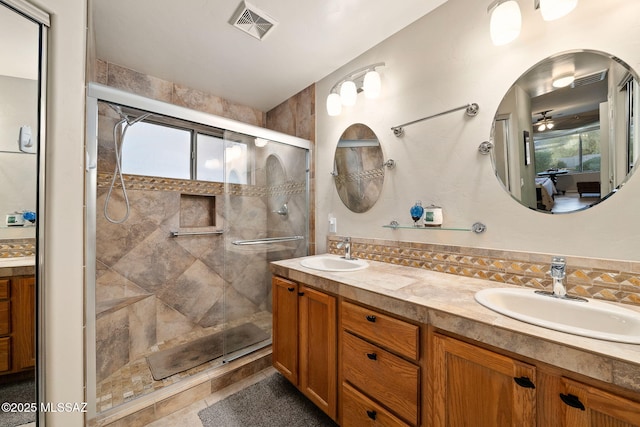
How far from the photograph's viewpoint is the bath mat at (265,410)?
1.45 meters

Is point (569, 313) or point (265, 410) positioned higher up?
point (569, 313)

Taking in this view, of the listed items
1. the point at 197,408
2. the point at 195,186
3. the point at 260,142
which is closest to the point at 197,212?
the point at 195,186

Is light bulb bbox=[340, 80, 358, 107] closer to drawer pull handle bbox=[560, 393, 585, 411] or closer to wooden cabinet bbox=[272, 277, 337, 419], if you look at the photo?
wooden cabinet bbox=[272, 277, 337, 419]

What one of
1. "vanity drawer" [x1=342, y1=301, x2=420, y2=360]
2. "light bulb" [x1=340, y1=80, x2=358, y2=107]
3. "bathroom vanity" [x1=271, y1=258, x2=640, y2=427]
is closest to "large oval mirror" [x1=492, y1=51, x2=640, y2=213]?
"bathroom vanity" [x1=271, y1=258, x2=640, y2=427]

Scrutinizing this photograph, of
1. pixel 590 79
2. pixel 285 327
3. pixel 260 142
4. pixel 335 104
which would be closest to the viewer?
pixel 590 79

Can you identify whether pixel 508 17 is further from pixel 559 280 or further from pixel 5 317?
pixel 5 317

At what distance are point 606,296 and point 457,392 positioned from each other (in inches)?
28.4

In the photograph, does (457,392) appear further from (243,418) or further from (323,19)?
(323,19)

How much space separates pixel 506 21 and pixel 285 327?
206cm

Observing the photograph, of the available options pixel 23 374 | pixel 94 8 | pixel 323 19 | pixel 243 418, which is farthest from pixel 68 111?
pixel 243 418

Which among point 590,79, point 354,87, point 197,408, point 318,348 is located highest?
point 354,87

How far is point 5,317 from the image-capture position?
91 centimetres

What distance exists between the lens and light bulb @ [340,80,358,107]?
1858 mm

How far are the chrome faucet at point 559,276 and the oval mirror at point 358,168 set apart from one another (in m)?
1.04
